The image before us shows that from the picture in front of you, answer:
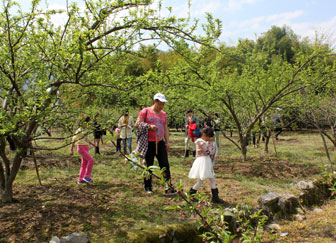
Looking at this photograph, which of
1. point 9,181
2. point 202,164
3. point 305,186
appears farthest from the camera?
point 305,186

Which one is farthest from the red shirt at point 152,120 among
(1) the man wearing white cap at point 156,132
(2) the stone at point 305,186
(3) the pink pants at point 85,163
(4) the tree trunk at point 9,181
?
(2) the stone at point 305,186

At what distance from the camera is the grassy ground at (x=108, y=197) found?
3.49 meters

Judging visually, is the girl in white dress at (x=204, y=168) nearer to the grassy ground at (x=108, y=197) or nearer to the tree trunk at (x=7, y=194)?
the grassy ground at (x=108, y=197)

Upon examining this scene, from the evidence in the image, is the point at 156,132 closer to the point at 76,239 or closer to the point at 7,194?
the point at 76,239

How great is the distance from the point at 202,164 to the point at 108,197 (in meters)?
1.70

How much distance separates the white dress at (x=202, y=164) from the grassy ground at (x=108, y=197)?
1.95 ft

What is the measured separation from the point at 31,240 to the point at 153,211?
169cm

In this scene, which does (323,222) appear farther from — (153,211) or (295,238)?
(153,211)

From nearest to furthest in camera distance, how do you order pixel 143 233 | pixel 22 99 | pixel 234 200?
pixel 143 233 → pixel 22 99 → pixel 234 200

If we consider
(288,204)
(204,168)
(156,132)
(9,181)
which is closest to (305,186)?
(288,204)

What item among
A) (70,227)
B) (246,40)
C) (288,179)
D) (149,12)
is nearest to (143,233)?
(70,227)

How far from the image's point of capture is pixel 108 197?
15.9 feet

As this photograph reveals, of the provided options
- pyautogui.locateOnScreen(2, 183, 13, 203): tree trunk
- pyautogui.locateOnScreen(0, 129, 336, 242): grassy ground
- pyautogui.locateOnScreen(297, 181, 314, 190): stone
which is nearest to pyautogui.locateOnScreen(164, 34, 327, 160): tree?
pyautogui.locateOnScreen(0, 129, 336, 242): grassy ground

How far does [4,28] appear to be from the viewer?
3.90 metres
